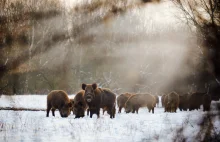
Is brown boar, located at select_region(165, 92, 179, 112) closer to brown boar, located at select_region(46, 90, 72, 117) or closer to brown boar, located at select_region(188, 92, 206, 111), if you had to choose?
brown boar, located at select_region(188, 92, 206, 111)

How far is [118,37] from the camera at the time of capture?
5038 cm

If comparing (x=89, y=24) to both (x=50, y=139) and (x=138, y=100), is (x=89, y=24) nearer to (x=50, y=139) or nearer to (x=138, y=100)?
(x=138, y=100)

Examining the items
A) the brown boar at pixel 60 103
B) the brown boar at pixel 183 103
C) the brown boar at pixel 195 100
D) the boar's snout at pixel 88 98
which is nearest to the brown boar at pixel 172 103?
the brown boar at pixel 195 100

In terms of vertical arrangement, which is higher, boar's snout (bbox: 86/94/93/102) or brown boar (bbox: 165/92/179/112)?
boar's snout (bbox: 86/94/93/102)

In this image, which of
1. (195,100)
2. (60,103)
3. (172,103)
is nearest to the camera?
(60,103)

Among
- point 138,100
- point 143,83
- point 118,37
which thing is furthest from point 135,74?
point 138,100

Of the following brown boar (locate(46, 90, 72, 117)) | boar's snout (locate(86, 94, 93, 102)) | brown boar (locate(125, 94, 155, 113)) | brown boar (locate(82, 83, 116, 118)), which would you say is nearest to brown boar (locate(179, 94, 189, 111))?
brown boar (locate(125, 94, 155, 113))

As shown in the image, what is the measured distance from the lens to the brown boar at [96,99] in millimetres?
12953

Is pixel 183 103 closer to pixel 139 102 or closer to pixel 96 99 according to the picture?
pixel 139 102

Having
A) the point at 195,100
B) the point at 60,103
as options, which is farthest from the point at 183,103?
the point at 60,103

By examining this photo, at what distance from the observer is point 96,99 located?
13.4 metres

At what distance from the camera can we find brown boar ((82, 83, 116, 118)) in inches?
510

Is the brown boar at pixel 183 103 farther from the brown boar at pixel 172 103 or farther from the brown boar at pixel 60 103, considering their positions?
the brown boar at pixel 60 103

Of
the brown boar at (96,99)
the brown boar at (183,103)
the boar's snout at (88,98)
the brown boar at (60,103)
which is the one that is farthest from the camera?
the brown boar at (183,103)
